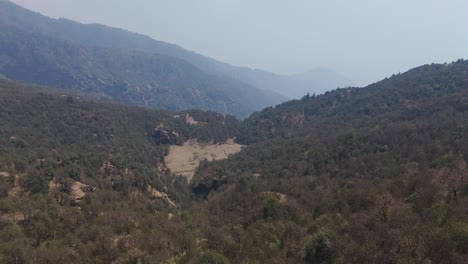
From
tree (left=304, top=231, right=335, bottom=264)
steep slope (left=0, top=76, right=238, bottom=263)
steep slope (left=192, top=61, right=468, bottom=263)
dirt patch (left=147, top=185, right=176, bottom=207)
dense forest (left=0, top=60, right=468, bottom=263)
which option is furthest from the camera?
dirt patch (left=147, top=185, right=176, bottom=207)

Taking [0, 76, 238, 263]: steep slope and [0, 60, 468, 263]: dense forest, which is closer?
[0, 60, 468, 263]: dense forest

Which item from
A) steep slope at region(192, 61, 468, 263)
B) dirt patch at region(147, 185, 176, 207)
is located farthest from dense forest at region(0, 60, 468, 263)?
dirt patch at region(147, 185, 176, 207)

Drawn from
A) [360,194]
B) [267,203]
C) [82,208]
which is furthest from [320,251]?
[82,208]

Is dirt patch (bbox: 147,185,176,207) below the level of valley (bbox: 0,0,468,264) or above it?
below

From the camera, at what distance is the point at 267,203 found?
70438 millimetres

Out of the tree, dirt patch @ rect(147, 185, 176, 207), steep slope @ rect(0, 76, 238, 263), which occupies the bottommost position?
dirt patch @ rect(147, 185, 176, 207)

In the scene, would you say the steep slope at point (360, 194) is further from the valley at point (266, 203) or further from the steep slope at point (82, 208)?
the steep slope at point (82, 208)

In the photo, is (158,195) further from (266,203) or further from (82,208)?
(266,203)

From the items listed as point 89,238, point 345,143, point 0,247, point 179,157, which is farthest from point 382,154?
point 179,157

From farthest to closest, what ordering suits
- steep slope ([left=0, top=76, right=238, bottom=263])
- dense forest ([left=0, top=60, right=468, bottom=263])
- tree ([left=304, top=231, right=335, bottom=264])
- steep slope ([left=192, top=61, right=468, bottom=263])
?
→ steep slope ([left=0, top=76, right=238, bottom=263]), dense forest ([left=0, top=60, right=468, bottom=263]), tree ([left=304, top=231, right=335, bottom=264]), steep slope ([left=192, top=61, right=468, bottom=263])

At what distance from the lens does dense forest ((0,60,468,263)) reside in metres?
45.9

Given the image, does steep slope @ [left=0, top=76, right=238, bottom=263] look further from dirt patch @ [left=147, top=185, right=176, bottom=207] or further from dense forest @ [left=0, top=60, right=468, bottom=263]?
dense forest @ [left=0, top=60, right=468, bottom=263]

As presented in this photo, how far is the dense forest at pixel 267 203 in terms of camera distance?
45.9 meters

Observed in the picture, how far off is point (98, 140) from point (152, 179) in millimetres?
69663
